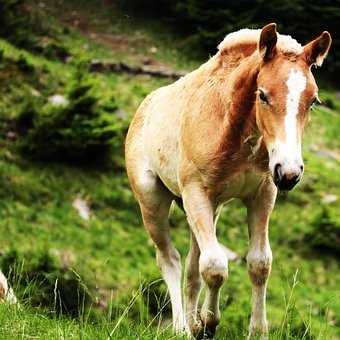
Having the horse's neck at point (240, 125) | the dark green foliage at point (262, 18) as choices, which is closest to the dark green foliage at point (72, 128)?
the dark green foliage at point (262, 18)

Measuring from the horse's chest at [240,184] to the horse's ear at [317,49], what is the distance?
3.31 ft

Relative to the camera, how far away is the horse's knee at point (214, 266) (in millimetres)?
5914

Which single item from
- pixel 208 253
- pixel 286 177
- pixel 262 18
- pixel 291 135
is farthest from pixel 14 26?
pixel 286 177

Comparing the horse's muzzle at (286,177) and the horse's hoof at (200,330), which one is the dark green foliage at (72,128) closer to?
the horse's hoof at (200,330)

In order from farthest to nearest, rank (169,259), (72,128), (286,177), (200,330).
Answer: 1. (72,128)
2. (169,259)
3. (200,330)
4. (286,177)

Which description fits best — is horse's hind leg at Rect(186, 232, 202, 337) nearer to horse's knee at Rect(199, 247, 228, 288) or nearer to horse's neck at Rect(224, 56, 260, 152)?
horse's knee at Rect(199, 247, 228, 288)

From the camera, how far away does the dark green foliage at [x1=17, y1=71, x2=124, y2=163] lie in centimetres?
2106

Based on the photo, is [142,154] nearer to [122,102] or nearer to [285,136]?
[285,136]

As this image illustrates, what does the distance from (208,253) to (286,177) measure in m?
1.43

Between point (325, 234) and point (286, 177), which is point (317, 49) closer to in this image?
point (286, 177)

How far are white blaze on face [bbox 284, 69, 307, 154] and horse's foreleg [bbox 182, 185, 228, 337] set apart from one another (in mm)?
1409

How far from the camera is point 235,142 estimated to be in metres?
5.88

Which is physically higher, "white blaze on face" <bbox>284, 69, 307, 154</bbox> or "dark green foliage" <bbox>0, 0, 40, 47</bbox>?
"white blaze on face" <bbox>284, 69, 307, 154</bbox>

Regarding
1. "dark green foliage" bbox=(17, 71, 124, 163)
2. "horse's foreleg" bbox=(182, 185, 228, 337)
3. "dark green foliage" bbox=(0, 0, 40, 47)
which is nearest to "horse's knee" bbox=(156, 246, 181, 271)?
"horse's foreleg" bbox=(182, 185, 228, 337)
